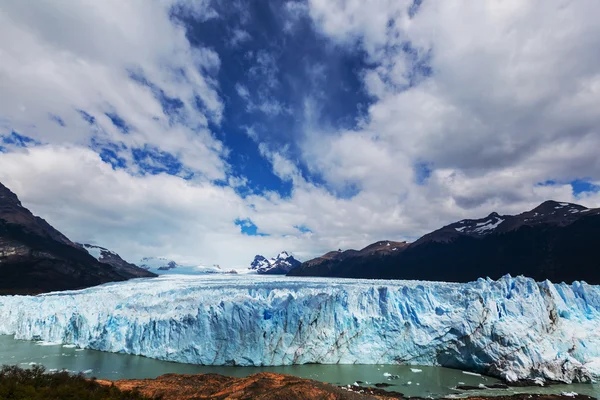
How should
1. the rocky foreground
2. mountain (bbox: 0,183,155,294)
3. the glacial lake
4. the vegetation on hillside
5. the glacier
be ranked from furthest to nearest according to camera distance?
mountain (bbox: 0,183,155,294)
the glacier
the glacial lake
the rocky foreground
the vegetation on hillside

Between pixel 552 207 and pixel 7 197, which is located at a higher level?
pixel 7 197

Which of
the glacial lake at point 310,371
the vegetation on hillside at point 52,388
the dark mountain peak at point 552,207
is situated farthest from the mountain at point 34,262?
the dark mountain peak at point 552,207

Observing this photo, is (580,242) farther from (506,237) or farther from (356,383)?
(356,383)

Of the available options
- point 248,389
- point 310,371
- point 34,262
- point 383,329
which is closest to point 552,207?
point 383,329

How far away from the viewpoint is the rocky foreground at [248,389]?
1185 cm

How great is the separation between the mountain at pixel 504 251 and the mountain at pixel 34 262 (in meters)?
82.6

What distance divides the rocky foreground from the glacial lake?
1763 mm

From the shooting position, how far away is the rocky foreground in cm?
1185

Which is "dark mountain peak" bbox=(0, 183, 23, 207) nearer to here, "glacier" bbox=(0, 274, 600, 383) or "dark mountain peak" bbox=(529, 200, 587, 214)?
"glacier" bbox=(0, 274, 600, 383)

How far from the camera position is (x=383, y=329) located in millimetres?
23203

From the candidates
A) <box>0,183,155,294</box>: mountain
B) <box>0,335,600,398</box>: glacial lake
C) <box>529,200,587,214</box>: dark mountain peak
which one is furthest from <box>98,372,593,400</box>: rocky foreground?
<box>529,200,587,214</box>: dark mountain peak

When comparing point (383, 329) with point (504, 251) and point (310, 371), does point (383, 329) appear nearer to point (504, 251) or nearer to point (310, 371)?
point (310, 371)

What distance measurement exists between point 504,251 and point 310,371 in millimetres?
85858

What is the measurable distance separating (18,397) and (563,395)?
23.4m
